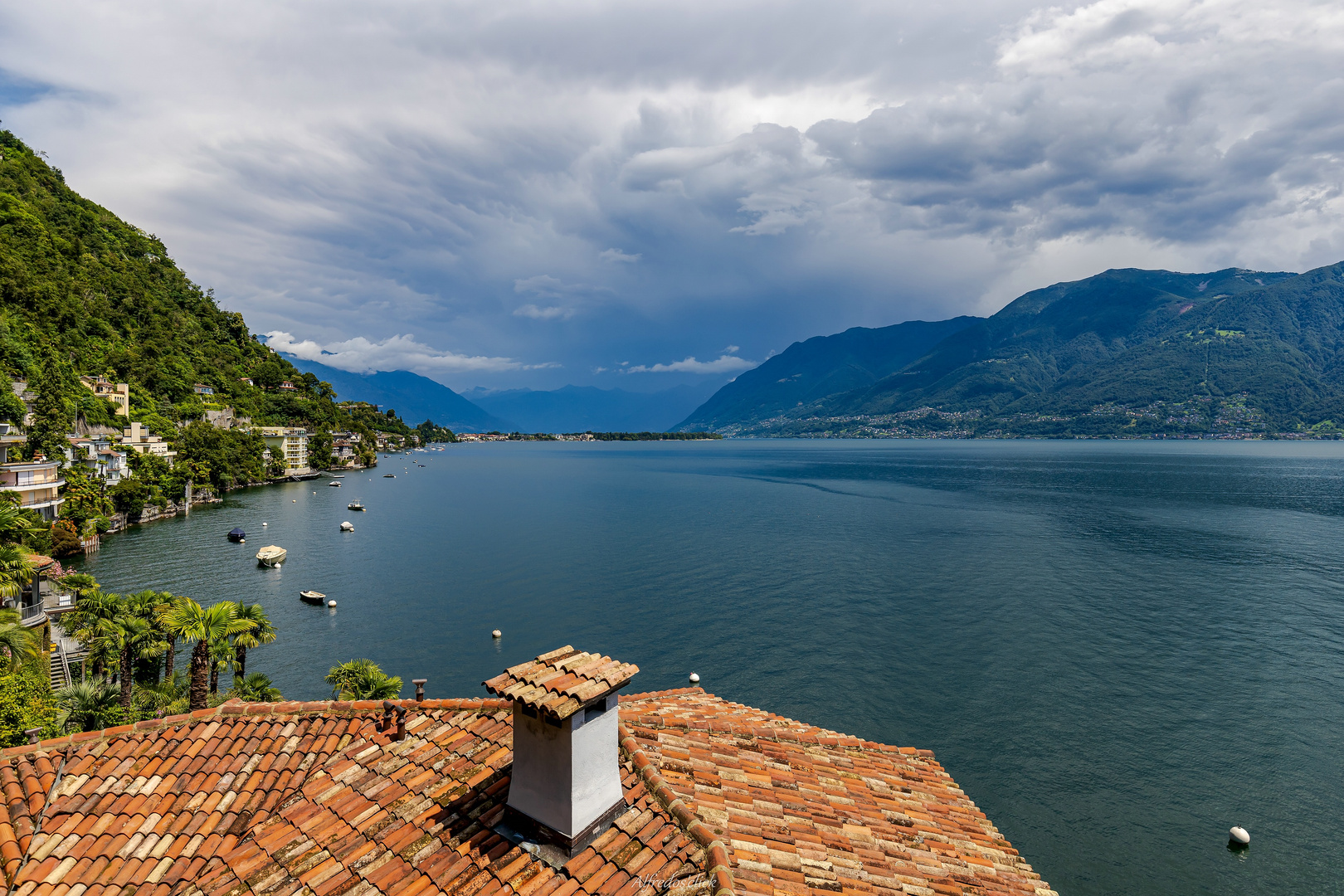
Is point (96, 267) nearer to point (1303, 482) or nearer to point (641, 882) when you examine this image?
point (641, 882)

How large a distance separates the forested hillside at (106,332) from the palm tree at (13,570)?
4630 centimetres

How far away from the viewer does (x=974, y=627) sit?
42312 millimetres

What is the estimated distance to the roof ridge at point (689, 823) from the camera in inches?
265

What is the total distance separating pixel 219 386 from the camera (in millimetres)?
148000

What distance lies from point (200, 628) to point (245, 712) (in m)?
17.0

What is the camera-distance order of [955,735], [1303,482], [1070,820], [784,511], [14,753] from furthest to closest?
1. [1303,482]
2. [784,511]
3. [955,735]
4. [1070,820]
5. [14,753]

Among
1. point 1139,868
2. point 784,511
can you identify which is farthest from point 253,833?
point 784,511

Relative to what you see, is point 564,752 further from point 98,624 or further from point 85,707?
A: point 98,624

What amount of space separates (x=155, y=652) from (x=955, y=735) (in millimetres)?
41237

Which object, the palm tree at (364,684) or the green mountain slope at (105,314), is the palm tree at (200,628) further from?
the green mountain slope at (105,314)

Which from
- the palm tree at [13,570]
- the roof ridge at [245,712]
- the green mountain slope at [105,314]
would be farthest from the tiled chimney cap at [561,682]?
the green mountain slope at [105,314]

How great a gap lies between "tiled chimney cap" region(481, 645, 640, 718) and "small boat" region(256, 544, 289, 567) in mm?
65551

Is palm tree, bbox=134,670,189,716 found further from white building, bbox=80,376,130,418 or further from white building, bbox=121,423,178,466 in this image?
white building, bbox=80,376,130,418

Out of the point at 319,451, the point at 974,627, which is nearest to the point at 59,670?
the point at 974,627
